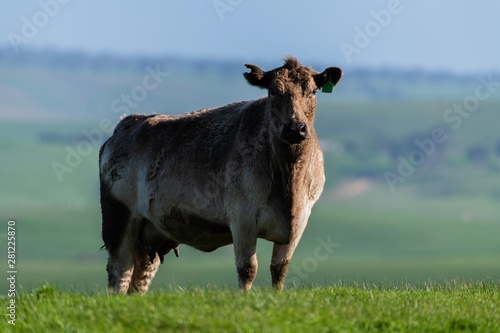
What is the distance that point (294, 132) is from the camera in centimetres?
1648

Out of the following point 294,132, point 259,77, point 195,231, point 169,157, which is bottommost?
point 195,231

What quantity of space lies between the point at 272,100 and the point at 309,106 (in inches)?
21.9

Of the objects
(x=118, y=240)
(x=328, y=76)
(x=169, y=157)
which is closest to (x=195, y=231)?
(x=169, y=157)

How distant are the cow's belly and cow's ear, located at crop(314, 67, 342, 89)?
8.59ft

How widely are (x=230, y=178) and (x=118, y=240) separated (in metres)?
3.55

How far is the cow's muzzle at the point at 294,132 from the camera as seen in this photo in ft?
54.1

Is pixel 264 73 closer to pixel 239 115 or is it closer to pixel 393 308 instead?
pixel 239 115

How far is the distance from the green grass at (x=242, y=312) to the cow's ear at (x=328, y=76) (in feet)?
10.6

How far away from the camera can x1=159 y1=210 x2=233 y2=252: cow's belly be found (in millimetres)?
17891

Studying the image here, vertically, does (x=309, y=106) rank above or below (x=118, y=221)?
above

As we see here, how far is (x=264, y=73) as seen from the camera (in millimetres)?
17578

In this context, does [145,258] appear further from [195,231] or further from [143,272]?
[195,231]

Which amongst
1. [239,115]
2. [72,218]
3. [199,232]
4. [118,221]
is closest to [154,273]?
[118,221]

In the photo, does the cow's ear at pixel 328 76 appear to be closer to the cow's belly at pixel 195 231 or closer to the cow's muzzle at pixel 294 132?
the cow's muzzle at pixel 294 132
